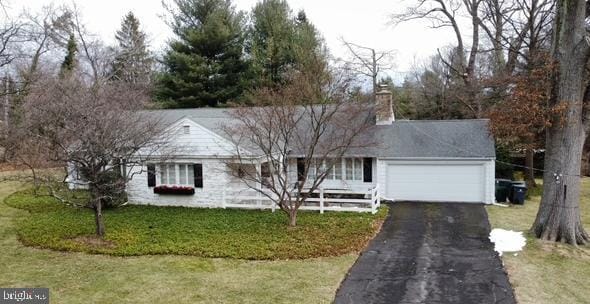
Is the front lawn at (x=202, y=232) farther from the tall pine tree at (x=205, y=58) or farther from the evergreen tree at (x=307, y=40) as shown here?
the evergreen tree at (x=307, y=40)

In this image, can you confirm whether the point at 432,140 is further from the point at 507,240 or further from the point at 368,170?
the point at 507,240

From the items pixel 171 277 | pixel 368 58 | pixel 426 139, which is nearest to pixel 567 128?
pixel 426 139

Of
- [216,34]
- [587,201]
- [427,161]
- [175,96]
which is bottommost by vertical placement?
[587,201]

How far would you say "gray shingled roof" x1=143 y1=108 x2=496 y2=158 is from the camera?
1795 cm

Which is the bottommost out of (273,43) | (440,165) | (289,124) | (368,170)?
(368,170)

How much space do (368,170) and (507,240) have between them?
7477mm

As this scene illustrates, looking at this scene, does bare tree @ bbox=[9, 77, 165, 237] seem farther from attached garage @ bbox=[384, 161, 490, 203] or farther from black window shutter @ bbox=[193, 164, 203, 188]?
attached garage @ bbox=[384, 161, 490, 203]

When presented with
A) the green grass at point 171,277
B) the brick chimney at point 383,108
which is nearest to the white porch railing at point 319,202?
the brick chimney at point 383,108

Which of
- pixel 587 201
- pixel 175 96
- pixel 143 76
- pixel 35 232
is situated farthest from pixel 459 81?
pixel 35 232

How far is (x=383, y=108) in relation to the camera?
20.3 metres

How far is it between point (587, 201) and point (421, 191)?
23.4ft

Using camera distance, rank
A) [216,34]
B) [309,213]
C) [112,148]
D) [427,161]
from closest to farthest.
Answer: [112,148] → [309,213] → [427,161] → [216,34]

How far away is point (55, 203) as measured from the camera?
18812 millimetres

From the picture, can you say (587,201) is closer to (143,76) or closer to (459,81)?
(459,81)
